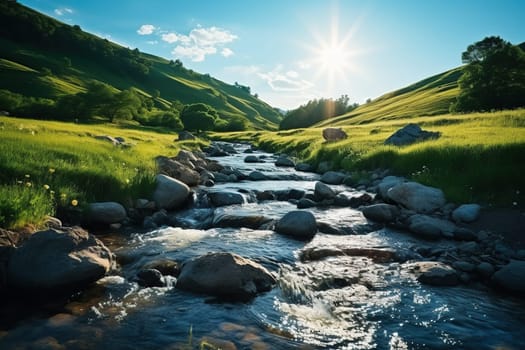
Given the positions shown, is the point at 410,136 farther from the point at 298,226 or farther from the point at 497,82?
the point at 497,82

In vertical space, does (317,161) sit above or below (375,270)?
above

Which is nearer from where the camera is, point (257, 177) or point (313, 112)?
point (257, 177)

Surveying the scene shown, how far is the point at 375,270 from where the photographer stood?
846 cm

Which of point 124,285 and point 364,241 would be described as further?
point 364,241

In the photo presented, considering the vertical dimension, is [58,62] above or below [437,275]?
above

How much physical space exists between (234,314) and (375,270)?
13.6ft

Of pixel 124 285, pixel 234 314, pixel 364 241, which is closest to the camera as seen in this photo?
pixel 234 314

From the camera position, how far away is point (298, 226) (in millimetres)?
10914

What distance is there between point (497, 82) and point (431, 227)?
50978 mm

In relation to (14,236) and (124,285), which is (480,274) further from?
(14,236)

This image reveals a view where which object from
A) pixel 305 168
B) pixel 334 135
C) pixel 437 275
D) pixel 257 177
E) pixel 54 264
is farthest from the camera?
pixel 334 135

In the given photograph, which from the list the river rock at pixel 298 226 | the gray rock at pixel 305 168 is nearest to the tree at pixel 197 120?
the gray rock at pixel 305 168

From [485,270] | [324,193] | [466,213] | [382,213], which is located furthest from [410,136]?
[485,270]

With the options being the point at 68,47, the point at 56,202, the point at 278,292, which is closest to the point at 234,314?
the point at 278,292
